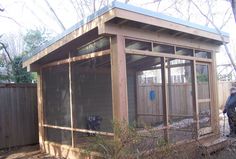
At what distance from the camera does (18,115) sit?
914 centimetres

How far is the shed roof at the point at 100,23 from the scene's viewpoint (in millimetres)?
5645

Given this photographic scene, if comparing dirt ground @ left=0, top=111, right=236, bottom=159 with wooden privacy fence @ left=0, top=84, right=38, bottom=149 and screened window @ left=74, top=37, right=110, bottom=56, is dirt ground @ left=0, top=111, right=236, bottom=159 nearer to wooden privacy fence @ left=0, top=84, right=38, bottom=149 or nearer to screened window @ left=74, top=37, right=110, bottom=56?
wooden privacy fence @ left=0, top=84, right=38, bottom=149

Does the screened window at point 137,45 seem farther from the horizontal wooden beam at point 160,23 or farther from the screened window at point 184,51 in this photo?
the screened window at point 184,51

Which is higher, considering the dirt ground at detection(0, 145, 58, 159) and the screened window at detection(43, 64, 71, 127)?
the screened window at detection(43, 64, 71, 127)

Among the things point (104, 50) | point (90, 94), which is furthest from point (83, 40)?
point (90, 94)

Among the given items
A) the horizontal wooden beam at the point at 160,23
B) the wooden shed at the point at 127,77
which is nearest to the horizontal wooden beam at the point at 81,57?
the wooden shed at the point at 127,77

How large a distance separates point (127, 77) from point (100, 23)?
1.25 m

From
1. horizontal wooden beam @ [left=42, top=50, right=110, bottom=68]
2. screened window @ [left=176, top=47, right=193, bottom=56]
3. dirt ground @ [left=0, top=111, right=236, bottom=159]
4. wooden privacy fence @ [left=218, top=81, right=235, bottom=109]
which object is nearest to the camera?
horizontal wooden beam @ [left=42, top=50, right=110, bottom=68]

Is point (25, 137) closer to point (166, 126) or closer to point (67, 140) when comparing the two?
point (67, 140)

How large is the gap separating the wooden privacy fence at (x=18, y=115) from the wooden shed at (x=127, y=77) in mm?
942

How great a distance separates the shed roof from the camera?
5.64 meters

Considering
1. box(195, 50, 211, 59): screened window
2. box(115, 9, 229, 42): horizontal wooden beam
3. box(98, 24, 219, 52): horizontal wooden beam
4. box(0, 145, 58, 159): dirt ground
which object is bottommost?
box(0, 145, 58, 159): dirt ground

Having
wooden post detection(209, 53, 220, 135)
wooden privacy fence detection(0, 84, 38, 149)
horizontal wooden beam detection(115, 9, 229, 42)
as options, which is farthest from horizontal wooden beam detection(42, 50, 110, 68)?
wooden post detection(209, 53, 220, 135)

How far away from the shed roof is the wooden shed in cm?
2
